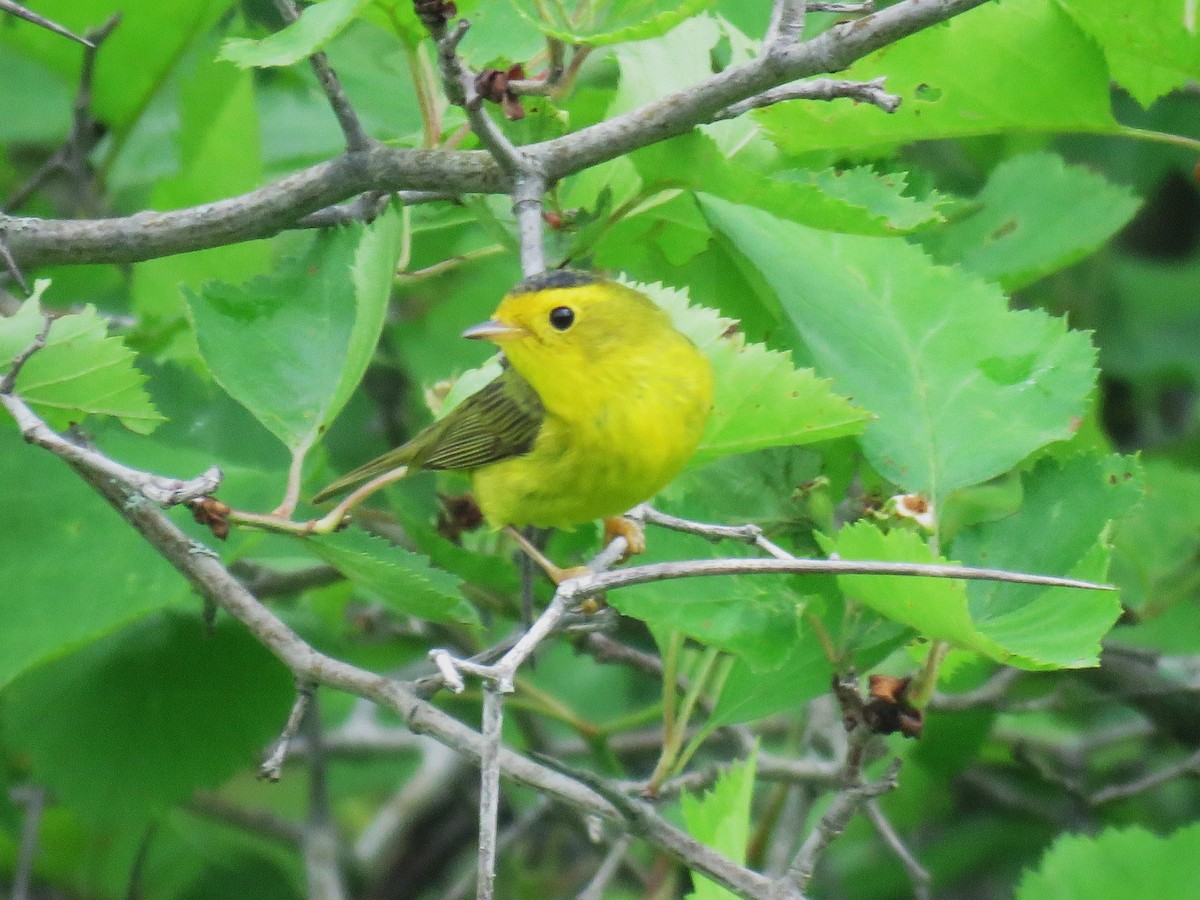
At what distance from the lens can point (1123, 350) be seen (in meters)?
4.77

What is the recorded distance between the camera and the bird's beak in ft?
9.21

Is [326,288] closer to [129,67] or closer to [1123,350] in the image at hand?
[129,67]

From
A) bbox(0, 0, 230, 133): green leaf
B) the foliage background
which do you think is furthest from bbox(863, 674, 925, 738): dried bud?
bbox(0, 0, 230, 133): green leaf

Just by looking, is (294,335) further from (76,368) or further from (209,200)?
(209,200)

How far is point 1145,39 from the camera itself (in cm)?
219

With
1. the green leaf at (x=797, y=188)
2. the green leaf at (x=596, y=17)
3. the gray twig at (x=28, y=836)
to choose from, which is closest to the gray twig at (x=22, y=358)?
the green leaf at (x=596, y=17)

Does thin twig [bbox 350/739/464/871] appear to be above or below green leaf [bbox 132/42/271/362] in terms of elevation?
below

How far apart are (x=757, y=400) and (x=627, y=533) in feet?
2.22

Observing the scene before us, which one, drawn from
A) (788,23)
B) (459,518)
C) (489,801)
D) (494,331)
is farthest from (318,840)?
(788,23)

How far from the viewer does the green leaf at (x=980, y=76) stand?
2227 mm

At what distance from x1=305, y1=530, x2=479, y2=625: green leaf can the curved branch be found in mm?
502

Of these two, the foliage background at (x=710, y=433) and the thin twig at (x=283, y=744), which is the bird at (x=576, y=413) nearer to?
the foliage background at (x=710, y=433)

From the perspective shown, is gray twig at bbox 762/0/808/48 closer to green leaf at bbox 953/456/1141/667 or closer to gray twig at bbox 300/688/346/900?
green leaf at bbox 953/456/1141/667

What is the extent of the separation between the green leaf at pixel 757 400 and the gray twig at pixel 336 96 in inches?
19.6
